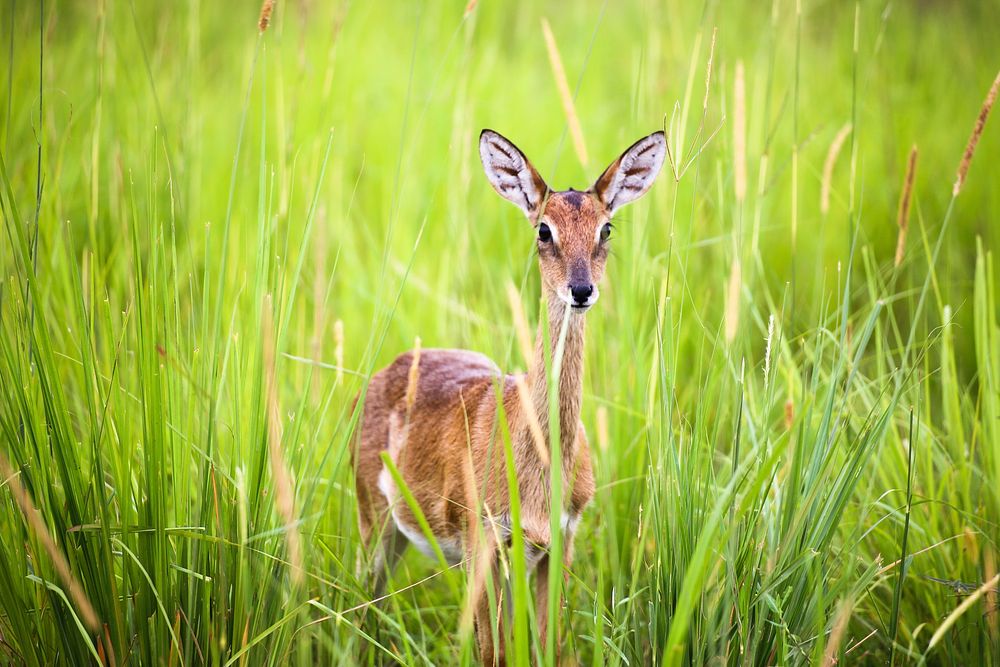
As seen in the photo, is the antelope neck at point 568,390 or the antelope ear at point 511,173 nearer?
the antelope neck at point 568,390

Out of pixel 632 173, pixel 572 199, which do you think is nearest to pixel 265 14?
pixel 572 199

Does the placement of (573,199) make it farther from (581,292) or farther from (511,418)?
(511,418)

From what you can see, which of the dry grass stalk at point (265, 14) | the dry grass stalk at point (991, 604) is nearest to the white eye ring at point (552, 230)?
the dry grass stalk at point (265, 14)

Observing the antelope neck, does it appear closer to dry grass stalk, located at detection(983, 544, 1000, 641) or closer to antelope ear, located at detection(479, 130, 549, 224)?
antelope ear, located at detection(479, 130, 549, 224)

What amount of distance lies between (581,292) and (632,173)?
24.5 inches

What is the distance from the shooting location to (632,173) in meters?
3.06

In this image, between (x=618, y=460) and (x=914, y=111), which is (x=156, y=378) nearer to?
(x=618, y=460)

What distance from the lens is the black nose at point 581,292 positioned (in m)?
2.65

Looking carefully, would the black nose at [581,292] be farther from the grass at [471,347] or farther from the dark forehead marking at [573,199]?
the dark forehead marking at [573,199]

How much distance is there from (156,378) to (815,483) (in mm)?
1647

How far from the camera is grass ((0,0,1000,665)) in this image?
215cm

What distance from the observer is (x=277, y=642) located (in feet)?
7.06

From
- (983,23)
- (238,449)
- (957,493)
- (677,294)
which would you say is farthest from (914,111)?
(238,449)

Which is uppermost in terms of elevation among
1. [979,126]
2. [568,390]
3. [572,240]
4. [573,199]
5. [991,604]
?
[979,126]
